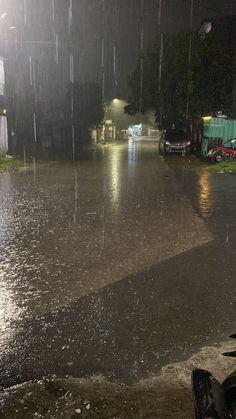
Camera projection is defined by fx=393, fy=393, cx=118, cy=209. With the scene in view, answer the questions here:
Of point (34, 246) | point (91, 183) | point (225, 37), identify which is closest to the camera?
point (34, 246)

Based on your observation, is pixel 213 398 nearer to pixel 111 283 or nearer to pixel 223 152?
pixel 111 283

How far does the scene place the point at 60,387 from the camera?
3166 mm

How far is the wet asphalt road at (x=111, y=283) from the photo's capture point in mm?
3682

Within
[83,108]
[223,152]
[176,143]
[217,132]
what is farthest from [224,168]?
[83,108]

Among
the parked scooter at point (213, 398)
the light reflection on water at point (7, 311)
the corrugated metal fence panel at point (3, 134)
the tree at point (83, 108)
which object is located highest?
the tree at point (83, 108)

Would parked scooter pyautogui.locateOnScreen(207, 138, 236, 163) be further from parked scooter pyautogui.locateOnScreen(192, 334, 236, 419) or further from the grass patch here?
parked scooter pyautogui.locateOnScreen(192, 334, 236, 419)

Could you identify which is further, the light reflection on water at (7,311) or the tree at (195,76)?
the tree at (195,76)

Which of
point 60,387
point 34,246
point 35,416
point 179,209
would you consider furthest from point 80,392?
point 179,209

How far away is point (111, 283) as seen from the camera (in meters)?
5.32

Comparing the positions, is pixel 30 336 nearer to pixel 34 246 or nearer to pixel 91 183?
pixel 34 246

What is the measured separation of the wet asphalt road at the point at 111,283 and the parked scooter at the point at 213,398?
946 millimetres

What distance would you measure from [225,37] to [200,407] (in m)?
40.9

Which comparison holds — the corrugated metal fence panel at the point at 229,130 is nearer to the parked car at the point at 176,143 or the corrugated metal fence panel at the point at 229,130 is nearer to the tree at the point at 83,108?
the parked car at the point at 176,143

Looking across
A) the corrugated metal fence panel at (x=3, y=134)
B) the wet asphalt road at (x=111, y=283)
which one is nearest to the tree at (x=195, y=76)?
the corrugated metal fence panel at (x=3, y=134)
